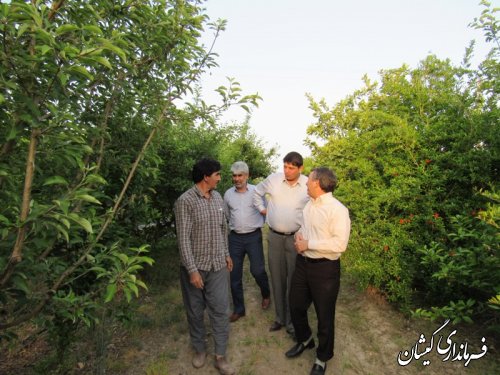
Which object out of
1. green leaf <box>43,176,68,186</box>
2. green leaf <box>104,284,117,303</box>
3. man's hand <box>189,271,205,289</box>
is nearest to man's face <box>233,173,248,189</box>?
man's hand <box>189,271,205,289</box>

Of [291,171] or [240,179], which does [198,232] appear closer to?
[240,179]

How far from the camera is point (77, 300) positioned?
2.00 metres

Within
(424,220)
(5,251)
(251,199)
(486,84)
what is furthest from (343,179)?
(5,251)

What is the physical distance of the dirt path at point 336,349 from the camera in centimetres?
343

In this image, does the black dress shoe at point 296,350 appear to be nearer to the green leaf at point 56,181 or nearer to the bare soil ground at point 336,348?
the bare soil ground at point 336,348

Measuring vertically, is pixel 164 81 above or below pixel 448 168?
above

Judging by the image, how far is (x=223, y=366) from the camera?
11.0ft

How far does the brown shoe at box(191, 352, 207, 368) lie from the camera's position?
3.50 meters

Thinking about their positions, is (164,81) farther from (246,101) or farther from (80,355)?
(80,355)

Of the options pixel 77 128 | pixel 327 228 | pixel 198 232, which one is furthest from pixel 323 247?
pixel 77 128

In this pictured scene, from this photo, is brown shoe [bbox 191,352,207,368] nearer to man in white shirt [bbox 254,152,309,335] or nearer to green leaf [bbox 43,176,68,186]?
man in white shirt [bbox 254,152,309,335]

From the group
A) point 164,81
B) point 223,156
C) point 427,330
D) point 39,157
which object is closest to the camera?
point 39,157

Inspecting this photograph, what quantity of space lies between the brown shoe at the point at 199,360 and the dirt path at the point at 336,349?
0.05 meters

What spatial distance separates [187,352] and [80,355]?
1282 mm
